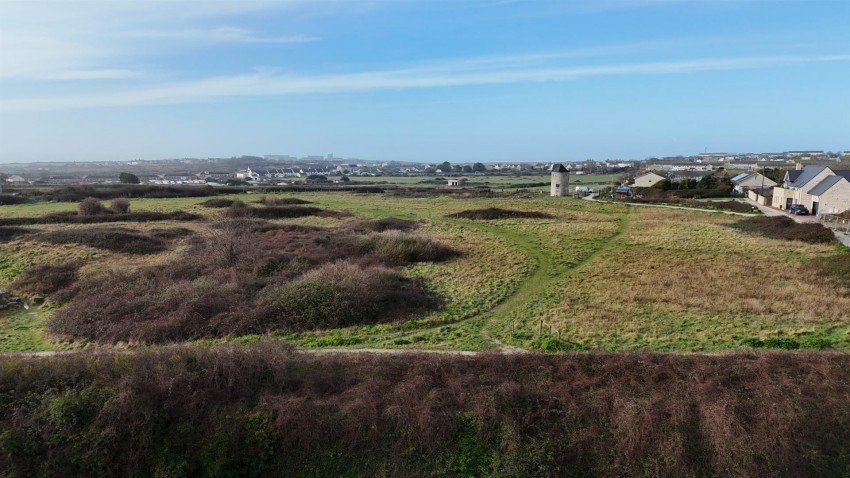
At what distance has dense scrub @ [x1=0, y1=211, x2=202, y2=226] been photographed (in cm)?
4528

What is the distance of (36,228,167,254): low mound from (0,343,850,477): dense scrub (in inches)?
839

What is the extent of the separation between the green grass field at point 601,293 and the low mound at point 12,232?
2.15 m

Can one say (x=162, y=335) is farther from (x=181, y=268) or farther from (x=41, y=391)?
(x=181, y=268)

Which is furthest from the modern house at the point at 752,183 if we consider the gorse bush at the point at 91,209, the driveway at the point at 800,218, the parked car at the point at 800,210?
the gorse bush at the point at 91,209

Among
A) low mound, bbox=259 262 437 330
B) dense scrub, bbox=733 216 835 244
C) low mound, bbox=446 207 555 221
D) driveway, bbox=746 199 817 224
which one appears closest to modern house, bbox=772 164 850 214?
driveway, bbox=746 199 817 224

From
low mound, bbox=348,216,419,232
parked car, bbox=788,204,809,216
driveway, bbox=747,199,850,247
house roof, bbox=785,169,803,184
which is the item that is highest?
house roof, bbox=785,169,803,184

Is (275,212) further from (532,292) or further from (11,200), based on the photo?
(11,200)

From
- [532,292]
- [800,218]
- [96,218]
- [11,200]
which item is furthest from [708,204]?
[11,200]

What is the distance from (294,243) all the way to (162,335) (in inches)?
627

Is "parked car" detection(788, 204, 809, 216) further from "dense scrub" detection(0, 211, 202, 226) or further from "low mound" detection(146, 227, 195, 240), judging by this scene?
"dense scrub" detection(0, 211, 202, 226)

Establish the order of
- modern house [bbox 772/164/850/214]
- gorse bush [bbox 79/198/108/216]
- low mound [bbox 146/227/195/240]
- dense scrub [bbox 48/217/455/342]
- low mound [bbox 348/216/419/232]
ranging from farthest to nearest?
gorse bush [bbox 79/198/108/216] → modern house [bbox 772/164/850/214] → low mound [bbox 348/216/419/232] → low mound [bbox 146/227/195/240] → dense scrub [bbox 48/217/455/342]

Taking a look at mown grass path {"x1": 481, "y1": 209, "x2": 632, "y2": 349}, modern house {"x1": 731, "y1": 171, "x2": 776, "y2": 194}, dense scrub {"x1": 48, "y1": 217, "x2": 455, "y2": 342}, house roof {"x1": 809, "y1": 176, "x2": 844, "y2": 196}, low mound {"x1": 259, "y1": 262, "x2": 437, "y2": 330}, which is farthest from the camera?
modern house {"x1": 731, "y1": 171, "x2": 776, "y2": 194}

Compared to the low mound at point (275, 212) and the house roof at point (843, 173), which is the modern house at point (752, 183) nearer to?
the house roof at point (843, 173)

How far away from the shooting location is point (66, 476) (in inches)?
429
